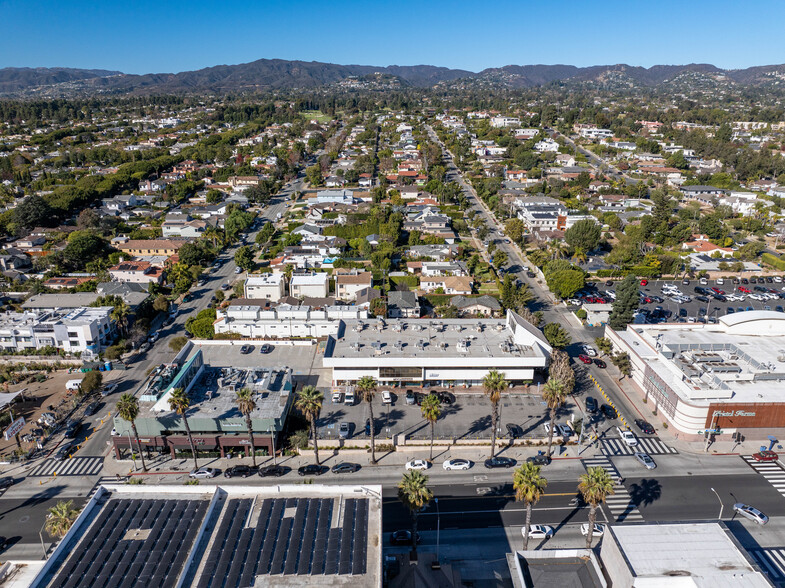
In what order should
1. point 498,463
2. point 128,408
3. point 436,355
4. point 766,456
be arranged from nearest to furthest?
point 128,408, point 498,463, point 766,456, point 436,355

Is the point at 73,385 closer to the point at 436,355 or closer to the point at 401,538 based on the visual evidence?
the point at 436,355

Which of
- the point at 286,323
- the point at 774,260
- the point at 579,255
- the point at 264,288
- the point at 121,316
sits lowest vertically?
the point at 774,260

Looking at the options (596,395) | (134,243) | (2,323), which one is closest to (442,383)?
(596,395)

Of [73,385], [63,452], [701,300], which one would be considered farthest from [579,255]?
[63,452]

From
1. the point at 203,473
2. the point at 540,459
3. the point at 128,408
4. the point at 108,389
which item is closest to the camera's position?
the point at 128,408

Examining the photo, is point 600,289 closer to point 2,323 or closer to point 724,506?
point 724,506

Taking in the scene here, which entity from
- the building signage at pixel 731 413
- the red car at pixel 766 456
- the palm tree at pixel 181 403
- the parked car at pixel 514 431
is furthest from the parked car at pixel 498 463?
the palm tree at pixel 181 403
